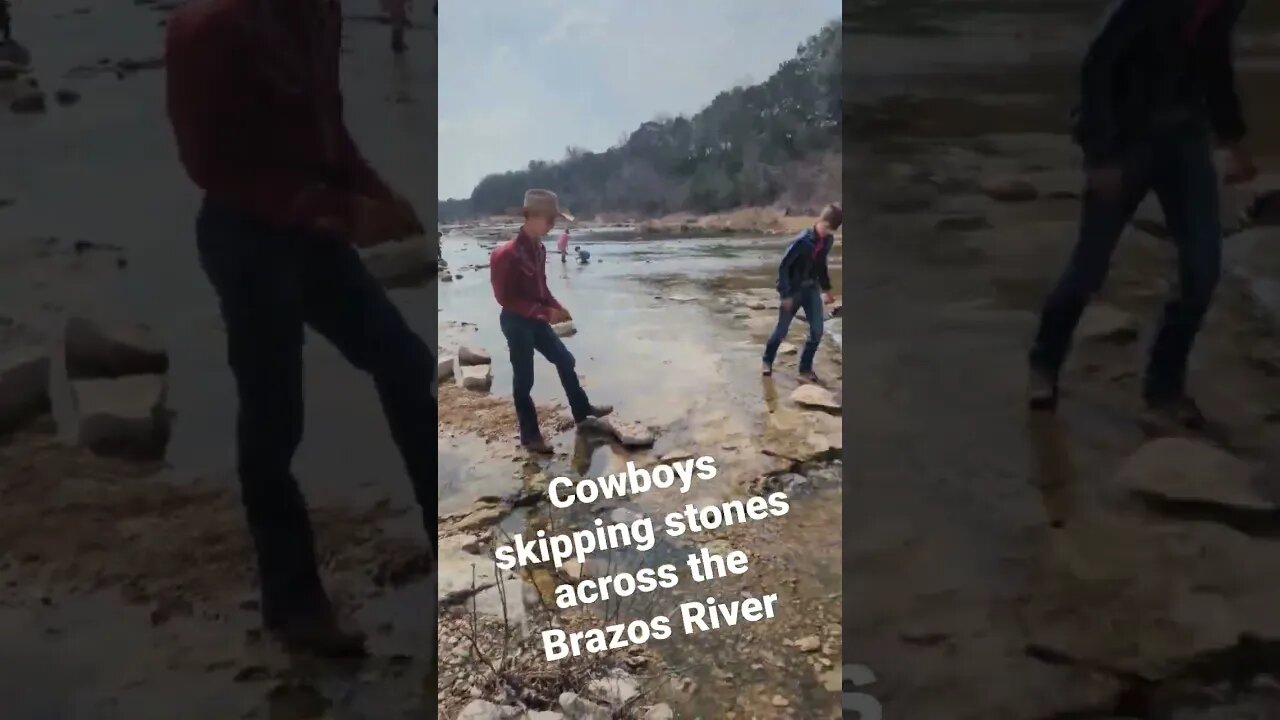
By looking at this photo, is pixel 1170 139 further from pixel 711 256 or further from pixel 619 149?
pixel 619 149

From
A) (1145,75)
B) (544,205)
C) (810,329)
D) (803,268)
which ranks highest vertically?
(1145,75)

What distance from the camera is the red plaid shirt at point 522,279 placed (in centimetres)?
138

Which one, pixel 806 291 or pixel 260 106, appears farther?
pixel 806 291

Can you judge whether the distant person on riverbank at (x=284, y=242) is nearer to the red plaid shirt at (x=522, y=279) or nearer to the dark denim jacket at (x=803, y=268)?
the red plaid shirt at (x=522, y=279)

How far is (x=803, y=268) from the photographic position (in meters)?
1.41

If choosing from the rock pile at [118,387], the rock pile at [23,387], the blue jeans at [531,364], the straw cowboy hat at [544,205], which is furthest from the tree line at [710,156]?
the rock pile at [23,387]

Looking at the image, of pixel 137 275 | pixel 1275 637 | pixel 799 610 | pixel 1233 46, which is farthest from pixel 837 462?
pixel 137 275

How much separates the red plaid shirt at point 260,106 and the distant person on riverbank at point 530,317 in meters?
0.34

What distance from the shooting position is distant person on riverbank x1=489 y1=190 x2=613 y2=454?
54.3 inches

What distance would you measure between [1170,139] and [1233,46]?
0.78 ft

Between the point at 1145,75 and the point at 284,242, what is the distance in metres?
1.74

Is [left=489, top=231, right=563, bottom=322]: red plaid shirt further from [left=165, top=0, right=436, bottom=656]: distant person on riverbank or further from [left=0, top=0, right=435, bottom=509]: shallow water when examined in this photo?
[left=0, top=0, right=435, bottom=509]: shallow water

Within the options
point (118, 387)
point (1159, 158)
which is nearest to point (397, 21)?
point (118, 387)

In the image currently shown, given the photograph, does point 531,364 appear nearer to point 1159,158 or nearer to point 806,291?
point 806,291
